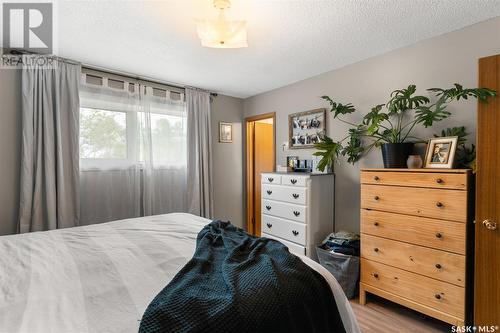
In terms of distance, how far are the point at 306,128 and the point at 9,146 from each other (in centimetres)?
332

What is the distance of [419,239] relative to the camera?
1952mm

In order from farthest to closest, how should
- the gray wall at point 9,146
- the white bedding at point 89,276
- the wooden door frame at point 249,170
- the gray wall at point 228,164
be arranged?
the wooden door frame at point 249,170, the gray wall at point 228,164, the gray wall at point 9,146, the white bedding at point 89,276

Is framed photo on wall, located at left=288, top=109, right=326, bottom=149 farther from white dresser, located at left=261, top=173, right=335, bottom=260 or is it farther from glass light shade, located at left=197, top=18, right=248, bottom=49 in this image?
glass light shade, located at left=197, top=18, right=248, bottom=49

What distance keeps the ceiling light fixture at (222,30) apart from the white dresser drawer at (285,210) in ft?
6.13

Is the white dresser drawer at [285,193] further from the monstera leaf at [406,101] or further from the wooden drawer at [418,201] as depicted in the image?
the monstera leaf at [406,101]

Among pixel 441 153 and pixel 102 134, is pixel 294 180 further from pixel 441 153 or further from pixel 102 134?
pixel 102 134

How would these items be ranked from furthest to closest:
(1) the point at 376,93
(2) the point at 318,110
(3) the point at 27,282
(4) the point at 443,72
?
1. (2) the point at 318,110
2. (1) the point at 376,93
3. (4) the point at 443,72
4. (3) the point at 27,282

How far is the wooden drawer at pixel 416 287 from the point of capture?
1.79 metres

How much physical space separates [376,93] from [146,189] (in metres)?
2.97

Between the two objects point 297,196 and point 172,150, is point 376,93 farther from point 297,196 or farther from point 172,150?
point 172,150

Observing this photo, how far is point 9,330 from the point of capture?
0.77 meters

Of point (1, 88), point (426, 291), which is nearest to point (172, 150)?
point (1, 88)

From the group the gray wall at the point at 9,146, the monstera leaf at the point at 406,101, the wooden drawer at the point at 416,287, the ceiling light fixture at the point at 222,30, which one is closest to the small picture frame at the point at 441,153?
the monstera leaf at the point at 406,101

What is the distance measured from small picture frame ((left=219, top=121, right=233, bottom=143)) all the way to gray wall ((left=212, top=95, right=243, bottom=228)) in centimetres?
5
